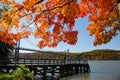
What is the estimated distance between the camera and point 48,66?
48.5 metres

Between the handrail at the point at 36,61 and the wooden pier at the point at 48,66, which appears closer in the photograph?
the wooden pier at the point at 48,66

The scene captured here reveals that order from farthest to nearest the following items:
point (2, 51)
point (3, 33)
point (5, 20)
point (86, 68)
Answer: point (86, 68)
point (2, 51)
point (3, 33)
point (5, 20)

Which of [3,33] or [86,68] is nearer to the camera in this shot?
[3,33]

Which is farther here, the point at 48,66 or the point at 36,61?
the point at 48,66

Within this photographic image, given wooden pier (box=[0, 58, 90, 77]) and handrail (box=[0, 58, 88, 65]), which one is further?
handrail (box=[0, 58, 88, 65])

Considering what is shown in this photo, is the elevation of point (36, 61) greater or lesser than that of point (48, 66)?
greater

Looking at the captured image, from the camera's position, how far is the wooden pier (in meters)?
39.1

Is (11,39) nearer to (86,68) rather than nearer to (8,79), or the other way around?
(8,79)

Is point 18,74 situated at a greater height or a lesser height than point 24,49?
lesser

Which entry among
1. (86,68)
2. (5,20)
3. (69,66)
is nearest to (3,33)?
(5,20)

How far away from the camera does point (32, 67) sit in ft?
137

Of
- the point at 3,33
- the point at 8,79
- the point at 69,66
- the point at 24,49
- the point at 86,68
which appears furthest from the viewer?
the point at 24,49

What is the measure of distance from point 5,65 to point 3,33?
18.0m

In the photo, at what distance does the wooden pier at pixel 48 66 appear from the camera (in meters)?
39.1
